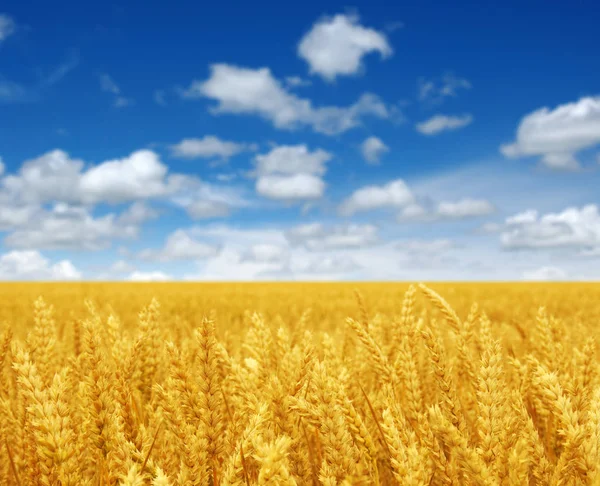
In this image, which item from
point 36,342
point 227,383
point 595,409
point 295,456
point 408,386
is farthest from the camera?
point 227,383

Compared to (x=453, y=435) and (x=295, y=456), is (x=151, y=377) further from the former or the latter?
(x=453, y=435)

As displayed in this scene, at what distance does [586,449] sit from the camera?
A: 1028 mm

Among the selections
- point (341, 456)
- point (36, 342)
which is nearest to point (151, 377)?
point (36, 342)

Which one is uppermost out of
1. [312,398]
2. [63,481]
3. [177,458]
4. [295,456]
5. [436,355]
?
[436,355]

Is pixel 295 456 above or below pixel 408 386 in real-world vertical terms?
below

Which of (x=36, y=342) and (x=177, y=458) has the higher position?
(x=36, y=342)

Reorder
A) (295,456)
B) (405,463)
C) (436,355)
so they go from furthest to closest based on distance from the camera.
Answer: (295,456) → (436,355) → (405,463)

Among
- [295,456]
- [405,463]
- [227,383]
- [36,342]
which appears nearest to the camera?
[405,463]

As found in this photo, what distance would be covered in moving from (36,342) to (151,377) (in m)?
0.55

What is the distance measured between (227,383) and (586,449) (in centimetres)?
155

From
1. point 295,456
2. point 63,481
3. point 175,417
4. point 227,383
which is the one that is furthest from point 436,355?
point 227,383

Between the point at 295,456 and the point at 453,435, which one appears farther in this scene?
the point at 295,456

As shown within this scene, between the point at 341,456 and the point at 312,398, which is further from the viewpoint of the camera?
the point at 312,398

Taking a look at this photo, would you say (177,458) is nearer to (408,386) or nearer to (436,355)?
(408,386)
